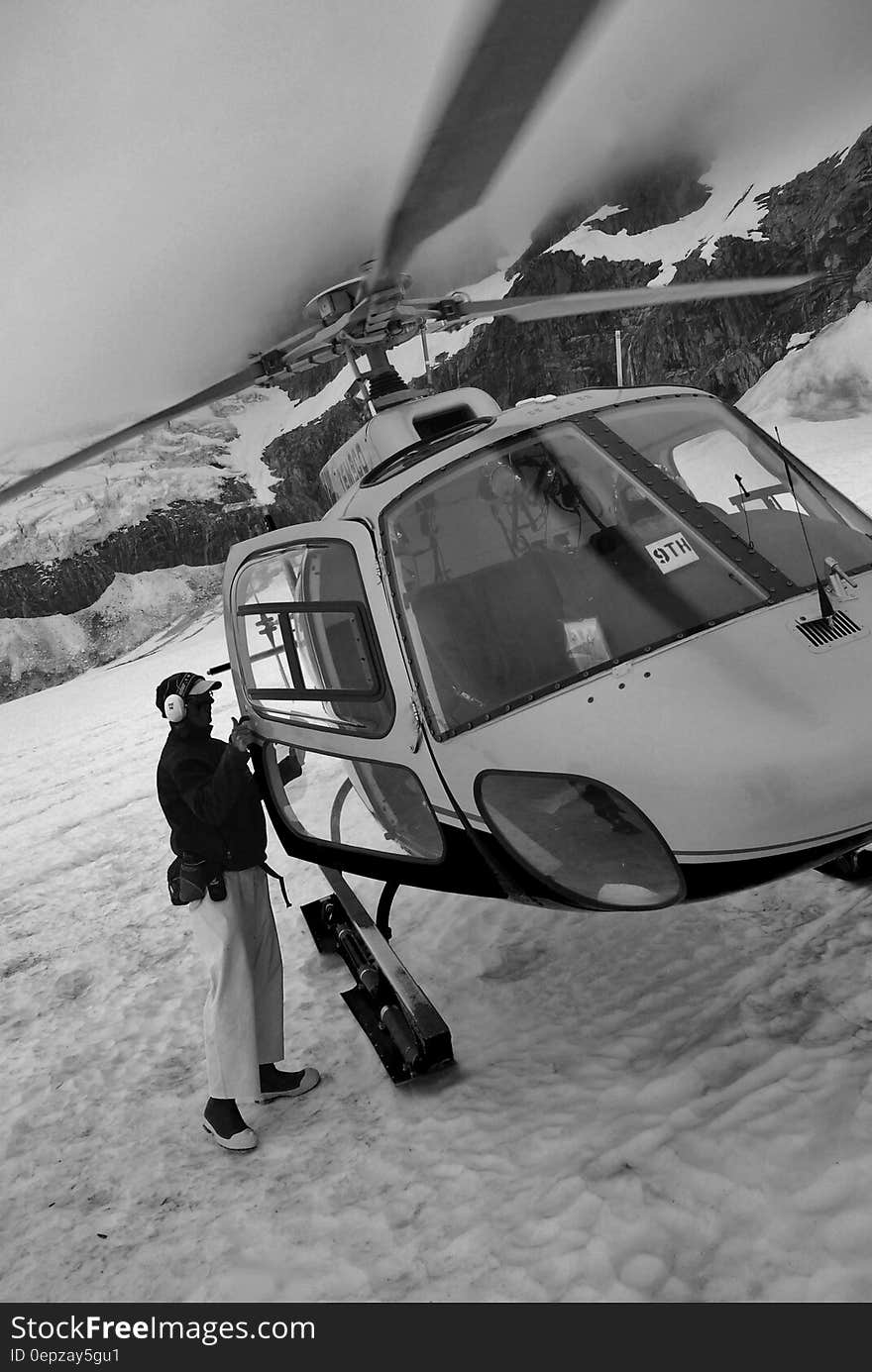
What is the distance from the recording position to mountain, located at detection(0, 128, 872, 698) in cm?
5659

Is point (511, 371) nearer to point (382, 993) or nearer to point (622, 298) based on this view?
point (622, 298)

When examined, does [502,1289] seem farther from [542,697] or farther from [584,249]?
[584,249]

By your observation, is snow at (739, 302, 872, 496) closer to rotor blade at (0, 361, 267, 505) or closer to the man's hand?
rotor blade at (0, 361, 267, 505)

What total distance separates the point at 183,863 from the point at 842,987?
2.91 meters

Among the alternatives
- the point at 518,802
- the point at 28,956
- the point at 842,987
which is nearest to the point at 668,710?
the point at 518,802

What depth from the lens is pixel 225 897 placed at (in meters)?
3.53

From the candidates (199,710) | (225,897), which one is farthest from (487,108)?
(225,897)

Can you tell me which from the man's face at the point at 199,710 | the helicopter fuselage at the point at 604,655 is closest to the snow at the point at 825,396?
the helicopter fuselage at the point at 604,655

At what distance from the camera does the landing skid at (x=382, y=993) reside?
3.54 metres

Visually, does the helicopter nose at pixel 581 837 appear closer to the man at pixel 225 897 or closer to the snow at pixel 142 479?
the man at pixel 225 897

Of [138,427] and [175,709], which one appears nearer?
[175,709]

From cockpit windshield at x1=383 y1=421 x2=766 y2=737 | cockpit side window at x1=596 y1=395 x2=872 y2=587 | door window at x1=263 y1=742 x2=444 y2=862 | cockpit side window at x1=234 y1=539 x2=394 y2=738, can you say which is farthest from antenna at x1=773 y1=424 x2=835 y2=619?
door window at x1=263 y1=742 x2=444 y2=862

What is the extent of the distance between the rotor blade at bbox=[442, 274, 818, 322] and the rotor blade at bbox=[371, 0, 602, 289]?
1.49 metres
